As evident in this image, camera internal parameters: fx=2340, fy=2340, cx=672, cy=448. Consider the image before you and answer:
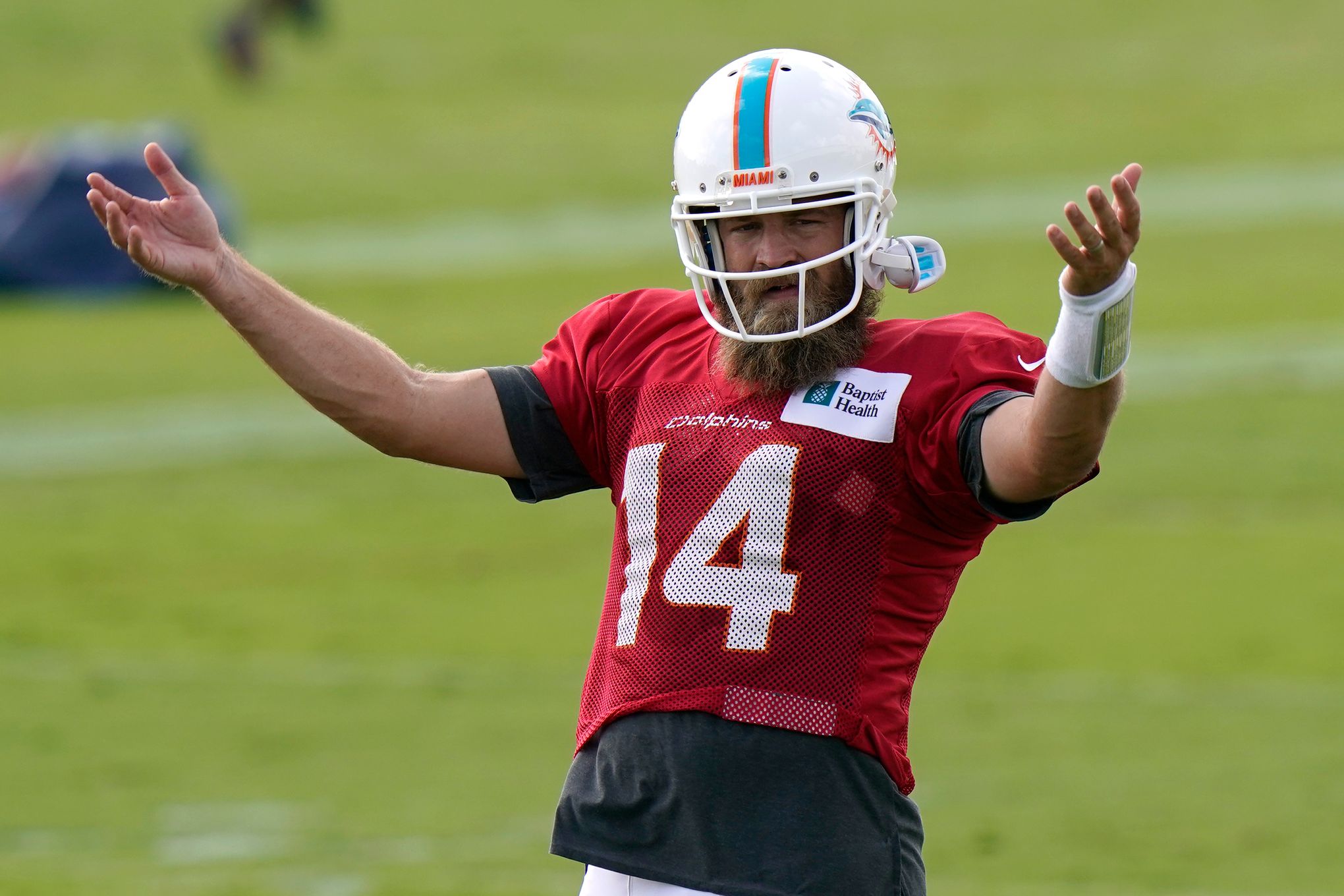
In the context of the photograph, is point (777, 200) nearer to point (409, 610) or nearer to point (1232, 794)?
point (1232, 794)

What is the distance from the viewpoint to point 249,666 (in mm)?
11406

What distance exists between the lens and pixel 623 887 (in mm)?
3850

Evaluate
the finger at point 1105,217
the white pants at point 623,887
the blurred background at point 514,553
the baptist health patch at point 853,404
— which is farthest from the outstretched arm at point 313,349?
the blurred background at point 514,553

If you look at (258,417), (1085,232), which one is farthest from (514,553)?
(1085,232)

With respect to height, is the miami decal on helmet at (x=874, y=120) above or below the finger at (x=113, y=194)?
above

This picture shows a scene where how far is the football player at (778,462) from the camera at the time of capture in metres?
3.76

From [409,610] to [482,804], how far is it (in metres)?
3.83

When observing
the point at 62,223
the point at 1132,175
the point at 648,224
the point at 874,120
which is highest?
the point at 648,224

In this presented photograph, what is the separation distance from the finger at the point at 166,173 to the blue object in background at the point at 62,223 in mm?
18241

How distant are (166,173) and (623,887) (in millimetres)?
1458

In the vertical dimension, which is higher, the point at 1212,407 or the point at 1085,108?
the point at 1085,108

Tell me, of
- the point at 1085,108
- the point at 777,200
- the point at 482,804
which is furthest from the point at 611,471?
the point at 1085,108

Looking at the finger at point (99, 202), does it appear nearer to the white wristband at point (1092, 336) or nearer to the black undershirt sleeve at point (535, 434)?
the black undershirt sleeve at point (535, 434)

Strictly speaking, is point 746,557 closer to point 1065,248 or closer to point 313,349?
point 1065,248
